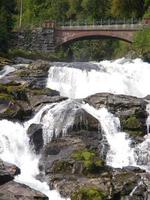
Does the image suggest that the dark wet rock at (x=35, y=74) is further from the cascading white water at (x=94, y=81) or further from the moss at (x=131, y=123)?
the moss at (x=131, y=123)

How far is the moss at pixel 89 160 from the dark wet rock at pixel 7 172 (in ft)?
12.1

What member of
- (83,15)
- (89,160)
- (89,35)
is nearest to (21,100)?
(89,160)

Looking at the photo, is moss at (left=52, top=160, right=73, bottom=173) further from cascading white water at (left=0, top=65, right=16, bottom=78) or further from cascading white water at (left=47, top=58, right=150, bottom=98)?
cascading white water at (left=0, top=65, right=16, bottom=78)

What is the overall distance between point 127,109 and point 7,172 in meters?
11.8

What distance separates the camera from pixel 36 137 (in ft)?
125

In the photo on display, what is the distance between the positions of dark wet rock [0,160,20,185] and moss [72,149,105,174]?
12.1 ft

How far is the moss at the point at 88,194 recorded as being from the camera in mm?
29516

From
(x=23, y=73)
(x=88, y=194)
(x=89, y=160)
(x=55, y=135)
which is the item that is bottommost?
(x=88, y=194)

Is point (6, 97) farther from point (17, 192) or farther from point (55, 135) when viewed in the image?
point (17, 192)

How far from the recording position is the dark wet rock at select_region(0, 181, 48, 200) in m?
29.0

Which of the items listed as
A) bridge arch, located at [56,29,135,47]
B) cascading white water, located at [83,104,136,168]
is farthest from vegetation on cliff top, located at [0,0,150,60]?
cascading white water, located at [83,104,136,168]

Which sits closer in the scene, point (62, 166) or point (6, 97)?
point (62, 166)

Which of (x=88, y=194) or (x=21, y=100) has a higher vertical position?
(x=21, y=100)

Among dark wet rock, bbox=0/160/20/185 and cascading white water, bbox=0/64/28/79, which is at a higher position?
cascading white water, bbox=0/64/28/79
